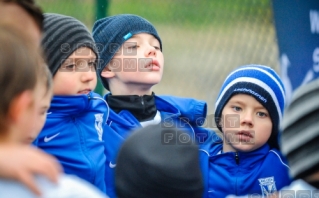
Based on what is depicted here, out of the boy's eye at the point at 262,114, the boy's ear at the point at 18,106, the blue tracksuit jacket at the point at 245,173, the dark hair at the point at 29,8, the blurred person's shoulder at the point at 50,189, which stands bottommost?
the blue tracksuit jacket at the point at 245,173

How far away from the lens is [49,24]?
96.7 inches

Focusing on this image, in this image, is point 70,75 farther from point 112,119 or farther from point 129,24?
point 129,24

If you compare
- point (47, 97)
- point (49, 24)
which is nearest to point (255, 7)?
point (49, 24)

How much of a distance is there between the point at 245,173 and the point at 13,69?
4.78 feet

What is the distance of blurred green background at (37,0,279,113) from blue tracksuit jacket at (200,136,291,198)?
2.36 m

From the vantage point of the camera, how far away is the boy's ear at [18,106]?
1.28 metres

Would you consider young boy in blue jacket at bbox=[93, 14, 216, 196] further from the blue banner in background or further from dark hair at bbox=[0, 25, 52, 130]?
dark hair at bbox=[0, 25, 52, 130]

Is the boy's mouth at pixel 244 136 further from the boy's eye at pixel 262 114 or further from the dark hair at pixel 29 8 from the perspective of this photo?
the dark hair at pixel 29 8

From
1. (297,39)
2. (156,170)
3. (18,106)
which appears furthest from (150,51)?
(18,106)

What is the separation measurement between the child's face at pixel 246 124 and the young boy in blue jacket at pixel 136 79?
20 cm

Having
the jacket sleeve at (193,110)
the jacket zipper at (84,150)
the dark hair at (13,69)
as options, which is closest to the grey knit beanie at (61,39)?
the jacket zipper at (84,150)

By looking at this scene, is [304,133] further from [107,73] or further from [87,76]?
[107,73]

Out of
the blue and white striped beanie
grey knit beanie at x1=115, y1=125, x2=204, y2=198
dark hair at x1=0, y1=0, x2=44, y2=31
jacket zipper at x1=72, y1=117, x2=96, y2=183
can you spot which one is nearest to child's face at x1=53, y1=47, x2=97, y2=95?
jacket zipper at x1=72, y1=117, x2=96, y2=183

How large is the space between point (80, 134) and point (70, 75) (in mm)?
237
